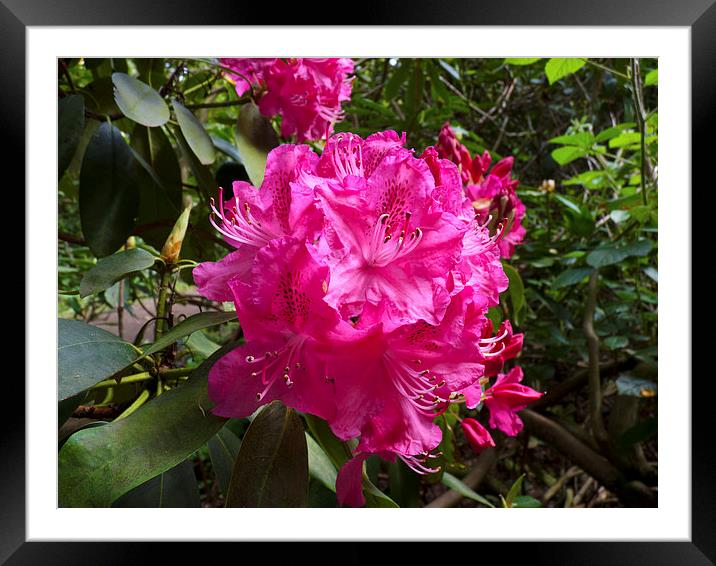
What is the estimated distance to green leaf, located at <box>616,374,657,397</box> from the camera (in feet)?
4.21

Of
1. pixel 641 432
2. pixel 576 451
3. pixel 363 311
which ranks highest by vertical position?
pixel 363 311

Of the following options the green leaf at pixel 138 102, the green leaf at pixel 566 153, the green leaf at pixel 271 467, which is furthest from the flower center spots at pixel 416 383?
the green leaf at pixel 566 153

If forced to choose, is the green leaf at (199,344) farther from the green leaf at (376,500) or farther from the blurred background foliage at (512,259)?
the green leaf at (376,500)

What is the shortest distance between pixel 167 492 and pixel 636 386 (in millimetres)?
1110

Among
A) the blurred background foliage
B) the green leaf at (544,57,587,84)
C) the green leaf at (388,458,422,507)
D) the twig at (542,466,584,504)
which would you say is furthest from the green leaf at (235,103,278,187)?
the twig at (542,466,584,504)

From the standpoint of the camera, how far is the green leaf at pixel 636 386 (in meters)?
1.28

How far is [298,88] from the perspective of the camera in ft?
2.97

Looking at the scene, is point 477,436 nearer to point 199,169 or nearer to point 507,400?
point 507,400

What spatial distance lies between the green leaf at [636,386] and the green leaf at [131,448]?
1116mm

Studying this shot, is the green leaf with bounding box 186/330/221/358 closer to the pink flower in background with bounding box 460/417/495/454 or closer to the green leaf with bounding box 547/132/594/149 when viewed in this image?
the pink flower in background with bounding box 460/417/495/454
